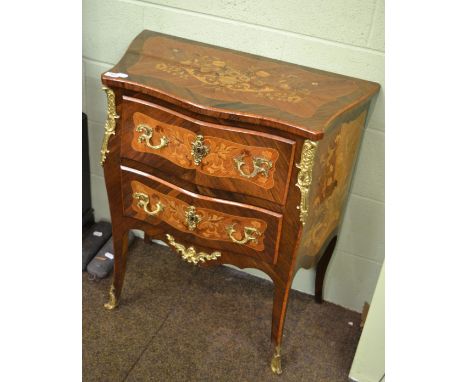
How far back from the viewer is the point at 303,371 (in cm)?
169

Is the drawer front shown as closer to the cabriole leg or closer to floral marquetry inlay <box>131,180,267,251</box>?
floral marquetry inlay <box>131,180,267,251</box>

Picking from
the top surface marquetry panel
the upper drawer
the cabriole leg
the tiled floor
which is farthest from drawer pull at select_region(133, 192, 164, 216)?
the cabriole leg

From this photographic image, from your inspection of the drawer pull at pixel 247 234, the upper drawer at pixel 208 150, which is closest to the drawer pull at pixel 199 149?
the upper drawer at pixel 208 150

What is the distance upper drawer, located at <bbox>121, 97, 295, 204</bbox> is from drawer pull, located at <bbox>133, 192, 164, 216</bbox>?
0.12m

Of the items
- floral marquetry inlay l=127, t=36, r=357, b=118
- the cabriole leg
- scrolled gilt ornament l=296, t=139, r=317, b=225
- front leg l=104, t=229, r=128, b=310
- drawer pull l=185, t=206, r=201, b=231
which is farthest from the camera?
the cabriole leg

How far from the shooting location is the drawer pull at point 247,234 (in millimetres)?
1371

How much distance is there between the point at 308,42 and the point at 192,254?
0.71m

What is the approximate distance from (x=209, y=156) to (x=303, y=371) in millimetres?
840

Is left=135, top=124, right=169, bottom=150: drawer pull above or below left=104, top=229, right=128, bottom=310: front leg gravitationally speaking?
above

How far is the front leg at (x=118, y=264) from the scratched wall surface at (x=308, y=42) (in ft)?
1.62

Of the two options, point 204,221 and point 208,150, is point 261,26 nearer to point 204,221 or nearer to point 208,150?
point 208,150

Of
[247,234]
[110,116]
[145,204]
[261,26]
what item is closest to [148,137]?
[110,116]

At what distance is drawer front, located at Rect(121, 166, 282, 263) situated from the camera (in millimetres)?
1352
